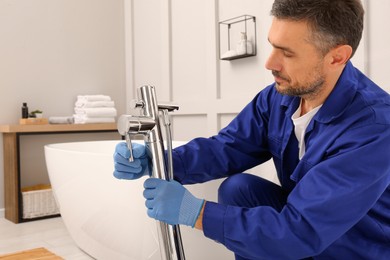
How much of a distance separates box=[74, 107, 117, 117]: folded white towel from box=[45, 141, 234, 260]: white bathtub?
102 centimetres

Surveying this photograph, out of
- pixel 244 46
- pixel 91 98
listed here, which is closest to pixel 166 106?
pixel 244 46

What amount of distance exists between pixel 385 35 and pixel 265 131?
869mm

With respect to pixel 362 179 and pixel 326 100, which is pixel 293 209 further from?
pixel 326 100

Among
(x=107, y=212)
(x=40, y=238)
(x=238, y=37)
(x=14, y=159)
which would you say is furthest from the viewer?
(x=14, y=159)

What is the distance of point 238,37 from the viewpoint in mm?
2633

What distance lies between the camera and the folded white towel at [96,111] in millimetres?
3098

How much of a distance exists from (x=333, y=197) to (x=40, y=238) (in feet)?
6.41

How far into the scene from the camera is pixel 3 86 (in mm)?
3002

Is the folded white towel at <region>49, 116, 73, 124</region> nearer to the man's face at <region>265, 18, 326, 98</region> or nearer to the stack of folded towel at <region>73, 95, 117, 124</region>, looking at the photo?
the stack of folded towel at <region>73, 95, 117, 124</region>

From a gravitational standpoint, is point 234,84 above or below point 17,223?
above

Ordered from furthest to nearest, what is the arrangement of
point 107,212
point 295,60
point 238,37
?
point 238,37 < point 107,212 < point 295,60

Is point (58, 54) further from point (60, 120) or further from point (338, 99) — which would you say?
point (338, 99)

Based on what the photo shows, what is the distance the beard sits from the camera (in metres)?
1.06

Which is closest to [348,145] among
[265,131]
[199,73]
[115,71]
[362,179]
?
[362,179]
